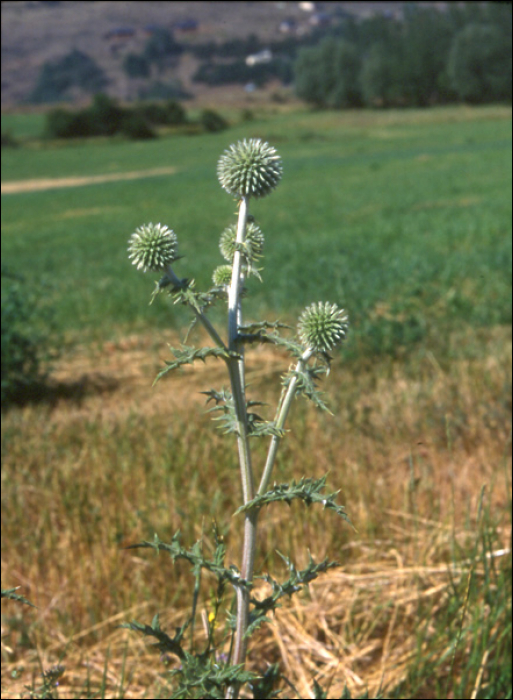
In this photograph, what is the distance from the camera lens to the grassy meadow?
229cm

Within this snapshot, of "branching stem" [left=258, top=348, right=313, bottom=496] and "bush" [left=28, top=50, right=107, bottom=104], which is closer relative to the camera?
"branching stem" [left=258, top=348, right=313, bottom=496]

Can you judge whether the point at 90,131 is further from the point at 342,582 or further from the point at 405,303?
the point at 342,582

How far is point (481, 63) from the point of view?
5.16 m

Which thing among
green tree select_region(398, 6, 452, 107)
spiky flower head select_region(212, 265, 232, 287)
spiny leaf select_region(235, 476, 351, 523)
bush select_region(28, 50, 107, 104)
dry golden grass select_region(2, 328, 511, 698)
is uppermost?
green tree select_region(398, 6, 452, 107)

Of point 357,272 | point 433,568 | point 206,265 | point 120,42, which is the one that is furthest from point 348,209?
point 433,568

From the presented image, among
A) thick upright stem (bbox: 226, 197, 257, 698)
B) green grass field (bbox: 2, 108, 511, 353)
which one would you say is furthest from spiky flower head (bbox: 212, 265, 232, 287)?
green grass field (bbox: 2, 108, 511, 353)

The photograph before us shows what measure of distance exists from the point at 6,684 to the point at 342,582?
1.13 m

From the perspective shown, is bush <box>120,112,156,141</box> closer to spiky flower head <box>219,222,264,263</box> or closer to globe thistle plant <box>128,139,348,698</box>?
spiky flower head <box>219,222,264,263</box>

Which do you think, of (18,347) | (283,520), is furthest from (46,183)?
(283,520)

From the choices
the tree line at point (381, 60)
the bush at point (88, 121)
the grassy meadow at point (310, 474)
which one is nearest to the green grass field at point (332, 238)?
the grassy meadow at point (310, 474)

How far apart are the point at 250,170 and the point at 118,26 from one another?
233cm

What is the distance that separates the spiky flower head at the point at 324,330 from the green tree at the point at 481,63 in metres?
4.08

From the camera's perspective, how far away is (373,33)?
634cm

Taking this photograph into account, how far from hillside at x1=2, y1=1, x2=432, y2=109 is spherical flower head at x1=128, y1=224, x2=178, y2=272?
154cm
